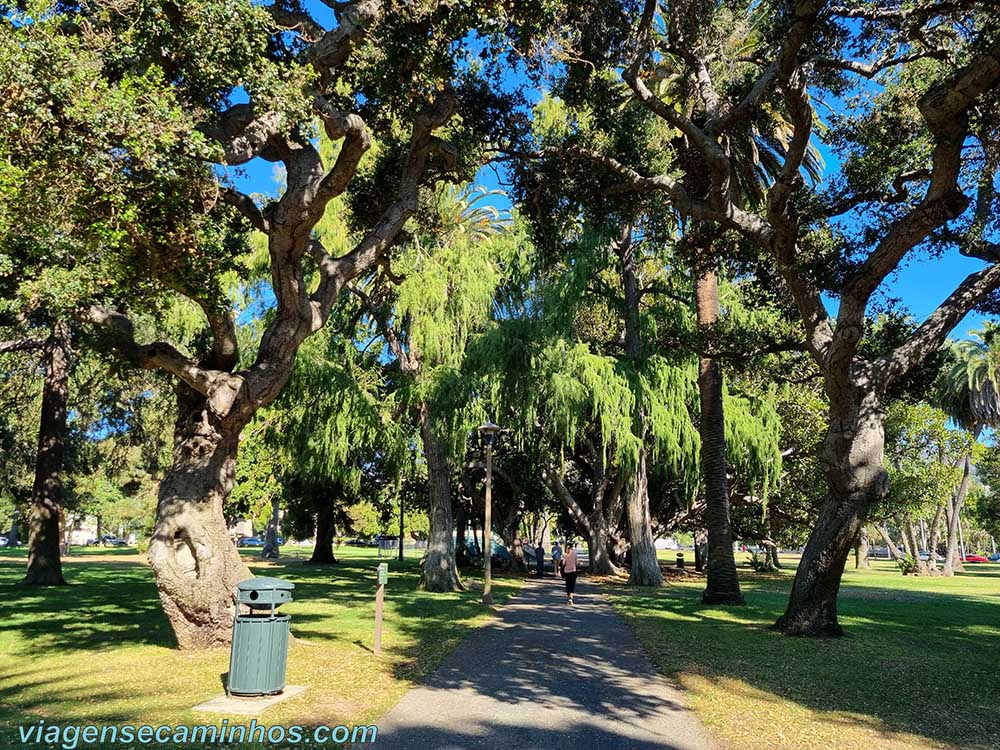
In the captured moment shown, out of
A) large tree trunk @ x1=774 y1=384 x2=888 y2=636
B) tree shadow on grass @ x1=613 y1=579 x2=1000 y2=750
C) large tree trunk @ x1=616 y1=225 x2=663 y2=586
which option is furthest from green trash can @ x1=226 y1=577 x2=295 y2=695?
large tree trunk @ x1=616 y1=225 x2=663 y2=586

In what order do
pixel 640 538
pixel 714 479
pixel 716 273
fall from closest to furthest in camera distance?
1. pixel 716 273
2. pixel 714 479
3. pixel 640 538

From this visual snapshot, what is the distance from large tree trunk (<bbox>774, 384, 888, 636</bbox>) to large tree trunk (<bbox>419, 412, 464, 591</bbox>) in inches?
419

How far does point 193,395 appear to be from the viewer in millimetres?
10555

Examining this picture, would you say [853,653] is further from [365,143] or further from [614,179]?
[365,143]

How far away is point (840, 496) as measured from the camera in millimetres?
11469

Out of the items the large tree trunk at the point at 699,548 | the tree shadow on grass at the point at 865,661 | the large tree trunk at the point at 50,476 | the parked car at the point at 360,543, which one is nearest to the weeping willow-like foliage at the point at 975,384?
the large tree trunk at the point at 699,548

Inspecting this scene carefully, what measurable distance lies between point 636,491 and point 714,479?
6.65 meters

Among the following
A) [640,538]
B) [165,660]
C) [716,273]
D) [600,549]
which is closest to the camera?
[165,660]

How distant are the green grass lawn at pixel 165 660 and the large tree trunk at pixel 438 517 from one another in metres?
2.74

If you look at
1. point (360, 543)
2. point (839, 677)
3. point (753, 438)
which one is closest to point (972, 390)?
point (753, 438)

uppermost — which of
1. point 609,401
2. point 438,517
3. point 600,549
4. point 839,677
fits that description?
point 609,401

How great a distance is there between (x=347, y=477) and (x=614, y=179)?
1276cm

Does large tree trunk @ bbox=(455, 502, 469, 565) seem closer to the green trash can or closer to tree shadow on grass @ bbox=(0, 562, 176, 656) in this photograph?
tree shadow on grass @ bbox=(0, 562, 176, 656)

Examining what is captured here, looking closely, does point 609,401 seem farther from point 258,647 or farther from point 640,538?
point 258,647
